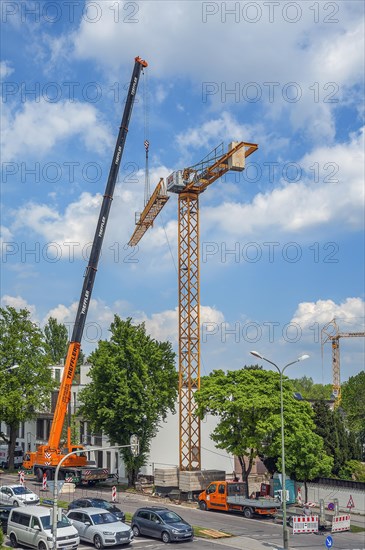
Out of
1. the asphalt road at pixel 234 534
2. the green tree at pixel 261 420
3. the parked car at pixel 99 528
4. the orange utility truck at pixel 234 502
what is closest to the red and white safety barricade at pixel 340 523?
the asphalt road at pixel 234 534

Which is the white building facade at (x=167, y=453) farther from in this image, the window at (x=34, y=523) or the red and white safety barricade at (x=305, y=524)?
the window at (x=34, y=523)

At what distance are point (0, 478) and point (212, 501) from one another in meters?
26.1

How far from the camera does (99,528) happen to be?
34.8m

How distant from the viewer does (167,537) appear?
121 feet

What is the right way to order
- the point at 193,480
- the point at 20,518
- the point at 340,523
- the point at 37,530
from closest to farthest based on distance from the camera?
the point at 37,530 < the point at 20,518 < the point at 340,523 < the point at 193,480

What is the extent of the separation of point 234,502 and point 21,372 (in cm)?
3247

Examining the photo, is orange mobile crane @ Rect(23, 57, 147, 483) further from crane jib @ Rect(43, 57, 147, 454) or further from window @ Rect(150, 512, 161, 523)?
window @ Rect(150, 512, 161, 523)

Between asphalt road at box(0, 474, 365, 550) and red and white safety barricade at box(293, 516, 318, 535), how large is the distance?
44cm

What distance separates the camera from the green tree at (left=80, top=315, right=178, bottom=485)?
5975 cm

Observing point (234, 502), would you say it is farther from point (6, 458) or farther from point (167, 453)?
point (6, 458)

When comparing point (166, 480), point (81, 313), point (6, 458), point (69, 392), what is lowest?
point (166, 480)

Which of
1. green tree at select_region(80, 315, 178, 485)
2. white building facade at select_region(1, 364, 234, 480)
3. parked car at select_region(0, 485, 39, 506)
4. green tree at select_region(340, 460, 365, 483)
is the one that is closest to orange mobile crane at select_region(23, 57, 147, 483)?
green tree at select_region(80, 315, 178, 485)

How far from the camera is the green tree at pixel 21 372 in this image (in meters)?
69.8

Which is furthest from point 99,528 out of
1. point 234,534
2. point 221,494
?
point 221,494
